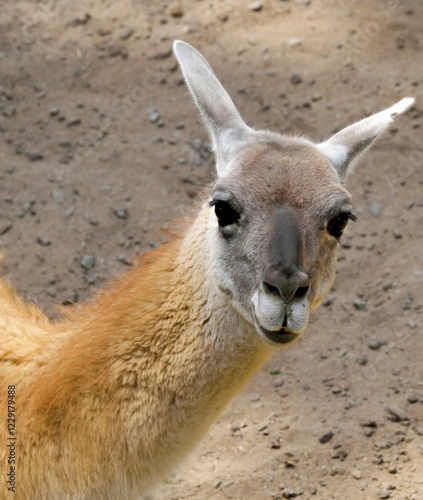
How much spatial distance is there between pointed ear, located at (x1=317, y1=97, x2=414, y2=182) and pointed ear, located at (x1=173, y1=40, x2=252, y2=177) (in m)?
0.52

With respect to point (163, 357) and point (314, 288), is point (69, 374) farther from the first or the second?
point (314, 288)

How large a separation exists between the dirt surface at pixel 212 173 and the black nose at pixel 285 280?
7.30 ft

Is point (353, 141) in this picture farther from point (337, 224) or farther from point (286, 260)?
point (286, 260)

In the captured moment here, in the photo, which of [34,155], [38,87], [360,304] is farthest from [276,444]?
[38,87]

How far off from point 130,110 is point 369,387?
13.4 feet

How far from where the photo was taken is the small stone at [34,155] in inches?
320

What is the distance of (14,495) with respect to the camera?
14.4 ft

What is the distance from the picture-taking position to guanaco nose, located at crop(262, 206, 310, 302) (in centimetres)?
392

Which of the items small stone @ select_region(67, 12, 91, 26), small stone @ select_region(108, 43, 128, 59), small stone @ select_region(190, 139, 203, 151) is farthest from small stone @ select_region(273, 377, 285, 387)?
small stone @ select_region(67, 12, 91, 26)

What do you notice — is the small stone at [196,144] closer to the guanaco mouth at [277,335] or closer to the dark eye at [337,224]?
the dark eye at [337,224]

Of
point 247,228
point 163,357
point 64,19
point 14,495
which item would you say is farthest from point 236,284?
point 64,19

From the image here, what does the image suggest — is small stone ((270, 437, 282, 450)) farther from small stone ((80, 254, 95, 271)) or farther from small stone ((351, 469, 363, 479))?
small stone ((80, 254, 95, 271))

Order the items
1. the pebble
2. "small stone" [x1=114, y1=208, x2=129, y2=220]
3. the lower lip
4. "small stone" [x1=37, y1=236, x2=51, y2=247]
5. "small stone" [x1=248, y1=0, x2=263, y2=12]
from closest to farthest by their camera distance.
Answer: the lower lip, the pebble, "small stone" [x1=37, y1=236, x2=51, y2=247], "small stone" [x1=114, y1=208, x2=129, y2=220], "small stone" [x1=248, y1=0, x2=263, y2=12]

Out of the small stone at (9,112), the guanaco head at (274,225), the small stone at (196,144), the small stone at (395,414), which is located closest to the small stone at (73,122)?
the small stone at (9,112)
